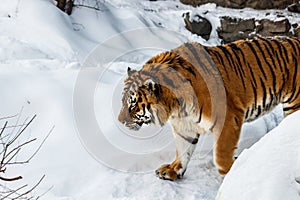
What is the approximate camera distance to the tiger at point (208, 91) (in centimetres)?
308

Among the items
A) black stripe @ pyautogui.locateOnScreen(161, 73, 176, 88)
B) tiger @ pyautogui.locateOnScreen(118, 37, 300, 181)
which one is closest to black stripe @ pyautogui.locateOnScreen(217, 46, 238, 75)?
tiger @ pyautogui.locateOnScreen(118, 37, 300, 181)

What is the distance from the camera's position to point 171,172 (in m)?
3.33

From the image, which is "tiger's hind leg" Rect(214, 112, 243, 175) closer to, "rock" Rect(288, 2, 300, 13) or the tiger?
the tiger

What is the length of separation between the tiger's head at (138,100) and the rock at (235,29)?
19.0ft

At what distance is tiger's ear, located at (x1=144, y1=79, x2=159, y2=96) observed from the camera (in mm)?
3012

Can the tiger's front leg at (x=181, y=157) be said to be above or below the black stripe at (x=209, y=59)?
below

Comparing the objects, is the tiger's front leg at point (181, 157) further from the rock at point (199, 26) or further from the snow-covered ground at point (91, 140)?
the rock at point (199, 26)

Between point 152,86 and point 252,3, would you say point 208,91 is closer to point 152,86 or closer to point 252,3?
point 152,86

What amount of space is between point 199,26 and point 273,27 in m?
1.31

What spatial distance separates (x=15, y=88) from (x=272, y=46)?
80.8 inches

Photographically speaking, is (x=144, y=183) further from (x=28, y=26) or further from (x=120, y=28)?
→ (x=120, y=28)

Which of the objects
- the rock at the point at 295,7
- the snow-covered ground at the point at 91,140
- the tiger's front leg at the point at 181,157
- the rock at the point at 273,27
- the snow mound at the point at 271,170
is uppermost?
the snow mound at the point at 271,170

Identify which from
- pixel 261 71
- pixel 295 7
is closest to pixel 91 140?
pixel 261 71

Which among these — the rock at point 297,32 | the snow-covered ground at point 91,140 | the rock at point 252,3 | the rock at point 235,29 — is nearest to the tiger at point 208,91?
the snow-covered ground at point 91,140
